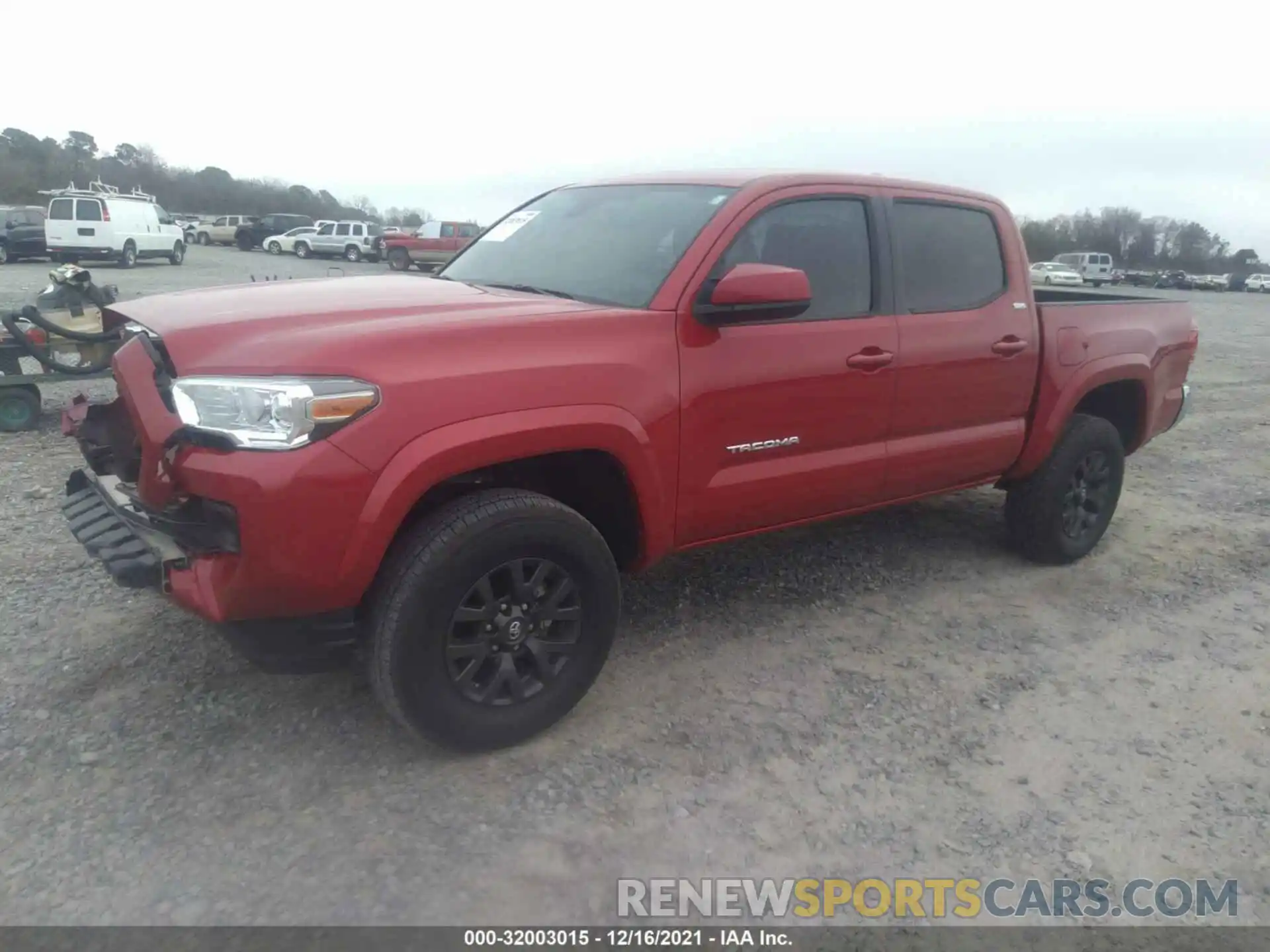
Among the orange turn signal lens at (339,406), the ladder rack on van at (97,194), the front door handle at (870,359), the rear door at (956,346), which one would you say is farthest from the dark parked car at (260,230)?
the orange turn signal lens at (339,406)

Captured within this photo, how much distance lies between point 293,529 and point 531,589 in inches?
30.7

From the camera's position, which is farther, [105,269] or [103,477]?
[105,269]

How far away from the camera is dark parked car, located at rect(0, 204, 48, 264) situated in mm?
24766

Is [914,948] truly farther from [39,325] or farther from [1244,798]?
[39,325]

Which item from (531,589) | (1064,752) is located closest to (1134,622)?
(1064,752)

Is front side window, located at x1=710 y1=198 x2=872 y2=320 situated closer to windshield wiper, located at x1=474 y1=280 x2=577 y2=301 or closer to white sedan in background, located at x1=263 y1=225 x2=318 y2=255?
windshield wiper, located at x1=474 y1=280 x2=577 y2=301

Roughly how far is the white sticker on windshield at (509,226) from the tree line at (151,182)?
51.7 metres

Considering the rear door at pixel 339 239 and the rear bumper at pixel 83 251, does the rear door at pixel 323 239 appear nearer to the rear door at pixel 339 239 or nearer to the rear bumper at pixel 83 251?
the rear door at pixel 339 239

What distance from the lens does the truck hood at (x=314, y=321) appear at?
268 cm

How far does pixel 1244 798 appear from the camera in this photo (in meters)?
3.10

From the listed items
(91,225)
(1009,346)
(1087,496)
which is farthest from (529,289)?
(91,225)

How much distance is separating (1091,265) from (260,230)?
3722cm

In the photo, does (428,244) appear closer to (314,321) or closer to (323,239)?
(323,239)

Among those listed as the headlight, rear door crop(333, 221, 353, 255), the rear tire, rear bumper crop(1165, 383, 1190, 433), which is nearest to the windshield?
the headlight
